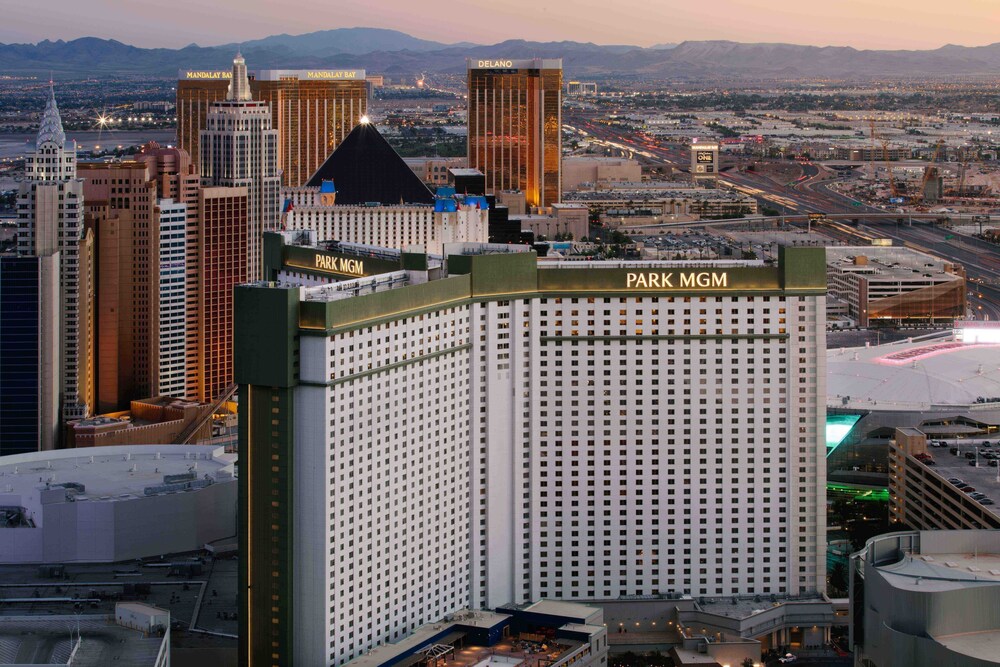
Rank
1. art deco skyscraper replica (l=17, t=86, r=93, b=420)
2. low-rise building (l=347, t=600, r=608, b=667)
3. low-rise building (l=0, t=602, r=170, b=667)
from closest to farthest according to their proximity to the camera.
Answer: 1. low-rise building (l=0, t=602, r=170, b=667)
2. low-rise building (l=347, t=600, r=608, b=667)
3. art deco skyscraper replica (l=17, t=86, r=93, b=420)

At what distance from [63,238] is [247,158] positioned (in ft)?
91.2

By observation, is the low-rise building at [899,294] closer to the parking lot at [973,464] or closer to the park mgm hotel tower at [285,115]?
the parking lot at [973,464]

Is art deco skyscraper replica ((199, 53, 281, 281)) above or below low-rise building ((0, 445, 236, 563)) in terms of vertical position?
above

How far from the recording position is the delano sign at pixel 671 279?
7756 cm

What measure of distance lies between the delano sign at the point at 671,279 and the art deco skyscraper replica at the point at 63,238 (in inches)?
1624

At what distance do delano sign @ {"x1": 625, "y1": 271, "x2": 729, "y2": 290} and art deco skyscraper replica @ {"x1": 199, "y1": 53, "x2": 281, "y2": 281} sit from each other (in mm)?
57389

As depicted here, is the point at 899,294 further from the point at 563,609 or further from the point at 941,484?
the point at 563,609

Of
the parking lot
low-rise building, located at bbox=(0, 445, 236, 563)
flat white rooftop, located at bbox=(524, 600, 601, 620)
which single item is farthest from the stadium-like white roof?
flat white rooftop, located at bbox=(524, 600, 601, 620)

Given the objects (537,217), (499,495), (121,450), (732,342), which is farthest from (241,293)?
(537,217)

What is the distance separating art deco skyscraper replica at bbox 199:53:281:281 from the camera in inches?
5295

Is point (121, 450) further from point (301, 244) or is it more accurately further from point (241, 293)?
point (241, 293)

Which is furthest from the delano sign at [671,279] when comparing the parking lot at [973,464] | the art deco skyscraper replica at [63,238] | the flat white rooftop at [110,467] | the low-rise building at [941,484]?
the art deco skyscraper replica at [63,238]

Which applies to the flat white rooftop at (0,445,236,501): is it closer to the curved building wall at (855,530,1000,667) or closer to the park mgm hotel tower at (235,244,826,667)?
the park mgm hotel tower at (235,244,826,667)

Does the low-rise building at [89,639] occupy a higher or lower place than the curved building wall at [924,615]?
lower
